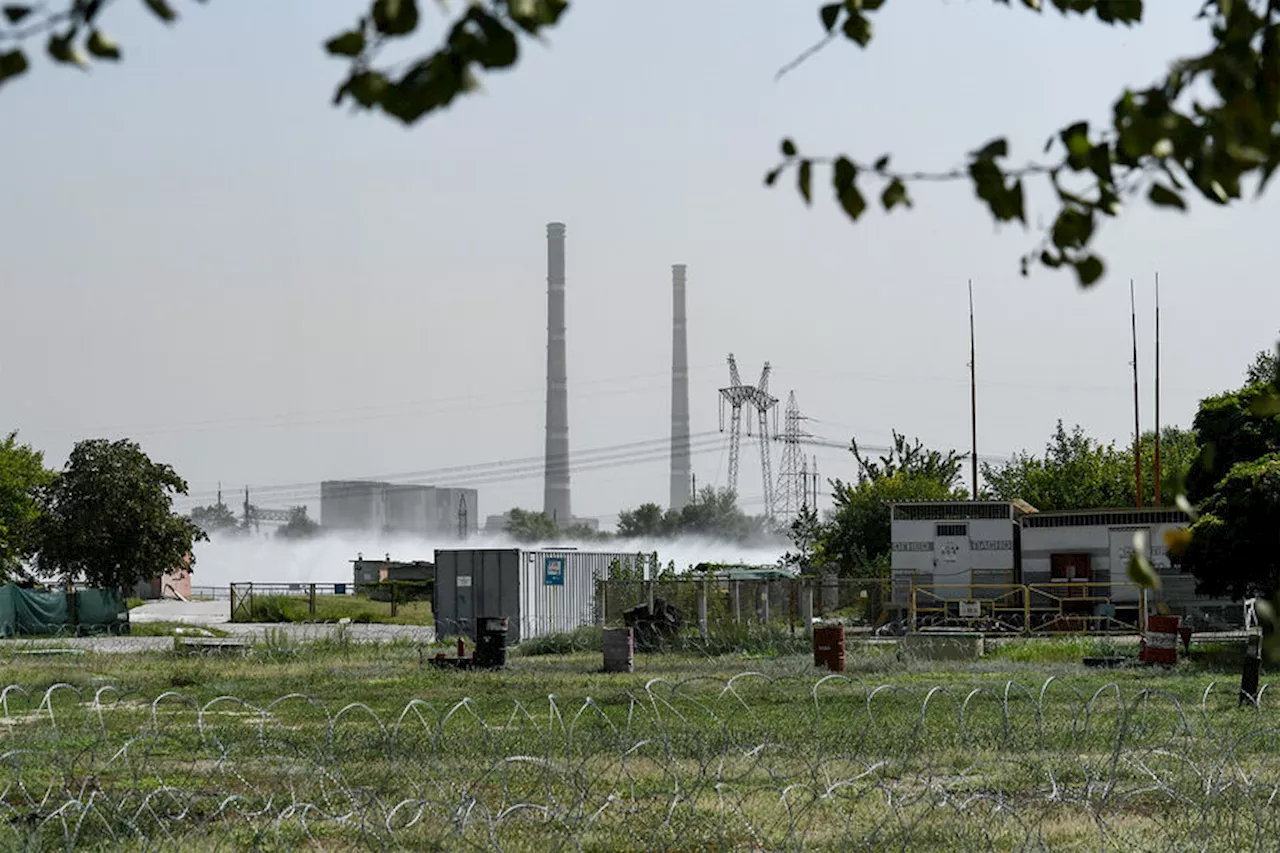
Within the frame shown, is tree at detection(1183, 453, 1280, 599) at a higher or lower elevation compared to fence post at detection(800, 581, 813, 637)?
higher

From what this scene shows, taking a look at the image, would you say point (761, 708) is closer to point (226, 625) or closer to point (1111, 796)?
point (1111, 796)

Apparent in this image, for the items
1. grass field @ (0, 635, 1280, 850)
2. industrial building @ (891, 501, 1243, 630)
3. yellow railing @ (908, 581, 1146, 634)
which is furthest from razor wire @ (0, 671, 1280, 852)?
industrial building @ (891, 501, 1243, 630)

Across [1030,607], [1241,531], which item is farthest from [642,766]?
[1030,607]

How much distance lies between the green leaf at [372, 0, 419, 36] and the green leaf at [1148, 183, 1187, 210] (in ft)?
5.39

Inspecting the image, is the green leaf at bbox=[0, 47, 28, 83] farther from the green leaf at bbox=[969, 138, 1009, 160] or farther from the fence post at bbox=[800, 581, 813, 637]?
the fence post at bbox=[800, 581, 813, 637]

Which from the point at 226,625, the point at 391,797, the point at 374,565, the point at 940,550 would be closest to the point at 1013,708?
the point at 391,797

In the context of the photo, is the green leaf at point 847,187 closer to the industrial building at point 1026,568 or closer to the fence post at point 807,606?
the fence post at point 807,606

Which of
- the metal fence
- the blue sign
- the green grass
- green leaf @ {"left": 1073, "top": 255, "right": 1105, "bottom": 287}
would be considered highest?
green leaf @ {"left": 1073, "top": 255, "right": 1105, "bottom": 287}

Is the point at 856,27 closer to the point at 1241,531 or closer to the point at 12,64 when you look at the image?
the point at 12,64

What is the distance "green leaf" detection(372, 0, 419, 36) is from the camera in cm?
318

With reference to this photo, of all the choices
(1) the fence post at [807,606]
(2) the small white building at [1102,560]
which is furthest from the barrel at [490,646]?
(2) the small white building at [1102,560]

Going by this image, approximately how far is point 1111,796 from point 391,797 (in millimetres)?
6160

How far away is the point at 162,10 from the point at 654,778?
13.6 metres

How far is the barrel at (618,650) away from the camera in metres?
32.5
